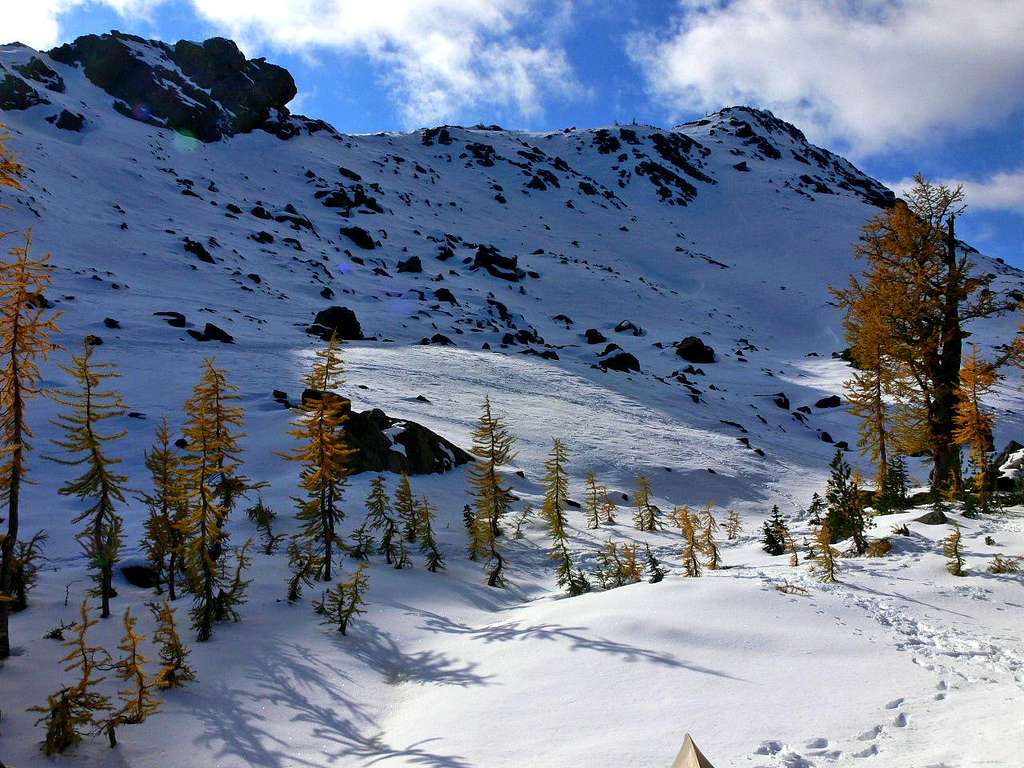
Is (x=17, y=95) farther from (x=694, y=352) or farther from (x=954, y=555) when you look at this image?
(x=954, y=555)

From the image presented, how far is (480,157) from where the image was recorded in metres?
108

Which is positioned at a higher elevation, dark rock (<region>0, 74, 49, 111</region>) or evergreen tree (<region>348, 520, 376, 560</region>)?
dark rock (<region>0, 74, 49, 111</region>)

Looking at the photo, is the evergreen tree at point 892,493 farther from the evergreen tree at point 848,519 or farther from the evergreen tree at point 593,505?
the evergreen tree at point 593,505

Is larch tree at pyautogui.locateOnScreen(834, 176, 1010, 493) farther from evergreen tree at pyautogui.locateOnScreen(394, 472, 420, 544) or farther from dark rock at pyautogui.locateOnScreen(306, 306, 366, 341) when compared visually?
dark rock at pyautogui.locateOnScreen(306, 306, 366, 341)

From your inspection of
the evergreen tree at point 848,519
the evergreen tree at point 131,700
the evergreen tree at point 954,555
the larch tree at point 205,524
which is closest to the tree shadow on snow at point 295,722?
the evergreen tree at point 131,700

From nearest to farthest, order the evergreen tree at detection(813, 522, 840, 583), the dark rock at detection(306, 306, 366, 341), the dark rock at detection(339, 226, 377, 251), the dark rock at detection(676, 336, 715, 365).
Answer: the evergreen tree at detection(813, 522, 840, 583), the dark rock at detection(306, 306, 366, 341), the dark rock at detection(676, 336, 715, 365), the dark rock at detection(339, 226, 377, 251)

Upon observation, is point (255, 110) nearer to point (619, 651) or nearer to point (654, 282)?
point (654, 282)

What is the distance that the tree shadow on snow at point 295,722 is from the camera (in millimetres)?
5078

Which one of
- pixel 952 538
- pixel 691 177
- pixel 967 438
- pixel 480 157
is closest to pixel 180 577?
pixel 952 538

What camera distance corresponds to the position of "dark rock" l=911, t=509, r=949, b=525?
938 centimetres

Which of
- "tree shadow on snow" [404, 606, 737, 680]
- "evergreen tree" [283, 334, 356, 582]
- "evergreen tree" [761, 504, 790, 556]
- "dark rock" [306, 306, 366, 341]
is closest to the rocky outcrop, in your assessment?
"dark rock" [306, 306, 366, 341]

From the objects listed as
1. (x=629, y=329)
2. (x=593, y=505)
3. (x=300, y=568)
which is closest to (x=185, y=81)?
(x=629, y=329)

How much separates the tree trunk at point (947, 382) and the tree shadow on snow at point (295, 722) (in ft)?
39.5

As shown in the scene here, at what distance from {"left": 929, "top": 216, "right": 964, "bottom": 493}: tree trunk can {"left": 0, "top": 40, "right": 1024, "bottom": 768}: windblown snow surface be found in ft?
8.48
